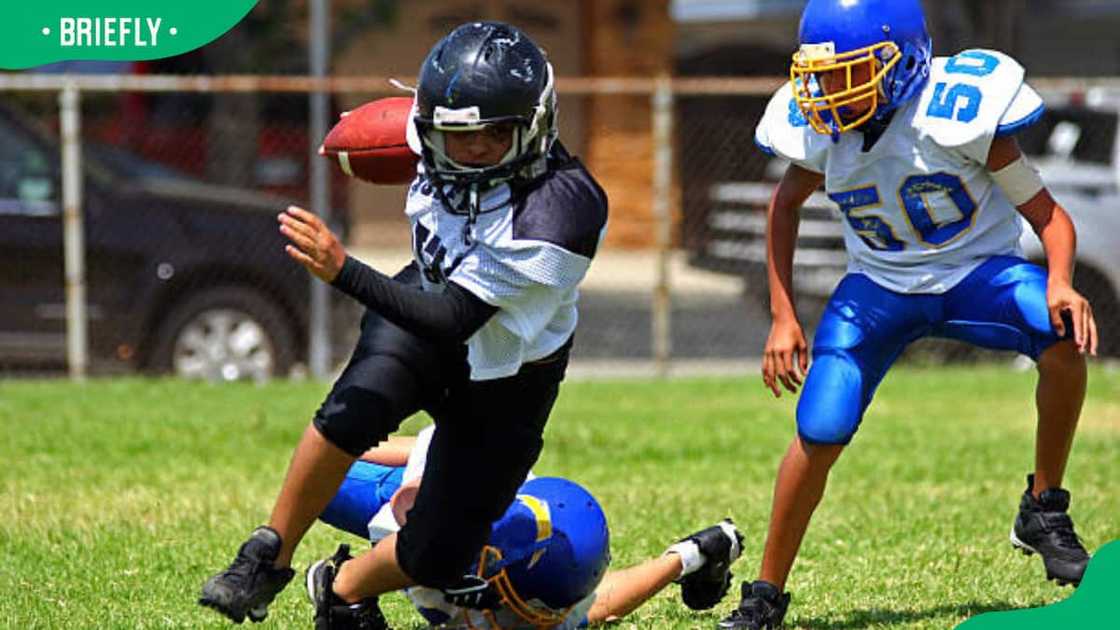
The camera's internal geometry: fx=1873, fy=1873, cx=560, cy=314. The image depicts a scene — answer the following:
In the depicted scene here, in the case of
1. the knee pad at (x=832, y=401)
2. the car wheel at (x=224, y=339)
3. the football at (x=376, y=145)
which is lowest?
the car wheel at (x=224, y=339)

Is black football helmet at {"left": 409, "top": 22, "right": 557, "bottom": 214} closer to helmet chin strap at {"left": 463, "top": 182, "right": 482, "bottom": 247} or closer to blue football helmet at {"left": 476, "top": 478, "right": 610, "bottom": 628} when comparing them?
helmet chin strap at {"left": 463, "top": 182, "right": 482, "bottom": 247}

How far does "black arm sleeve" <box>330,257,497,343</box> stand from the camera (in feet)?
13.1

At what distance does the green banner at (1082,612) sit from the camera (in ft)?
15.7

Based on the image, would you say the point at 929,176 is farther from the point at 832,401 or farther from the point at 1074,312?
the point at 832,401

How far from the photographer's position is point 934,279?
16.4ft

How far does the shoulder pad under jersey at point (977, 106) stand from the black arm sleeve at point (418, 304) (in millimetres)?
1398

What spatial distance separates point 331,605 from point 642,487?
2804 mm

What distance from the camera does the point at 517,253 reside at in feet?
13.8

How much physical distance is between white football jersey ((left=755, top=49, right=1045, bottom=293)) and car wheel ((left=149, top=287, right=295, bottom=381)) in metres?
6.10

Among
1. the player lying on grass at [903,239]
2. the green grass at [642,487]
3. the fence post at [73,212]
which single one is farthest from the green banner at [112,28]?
the fence post at [73,212]

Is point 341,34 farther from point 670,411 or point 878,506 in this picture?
point 878,506

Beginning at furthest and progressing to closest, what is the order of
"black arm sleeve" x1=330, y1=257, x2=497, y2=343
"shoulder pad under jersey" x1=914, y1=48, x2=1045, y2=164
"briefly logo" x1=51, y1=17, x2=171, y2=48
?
"briefly logo" x1=51, y1=17, x2=171, y2=48 < "shoulder pad under jersey" x1=914, y1=48, x2=1045, y2=164 < "black arm sleeve" x1=330, y1=257, x2=497, y2=343

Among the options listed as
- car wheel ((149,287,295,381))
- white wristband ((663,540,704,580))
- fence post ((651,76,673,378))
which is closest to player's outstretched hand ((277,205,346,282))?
white wristband ((663,540,704,580))

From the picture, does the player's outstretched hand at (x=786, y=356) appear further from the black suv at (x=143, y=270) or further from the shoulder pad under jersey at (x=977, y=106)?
the black suv at (x=143, y=270)
